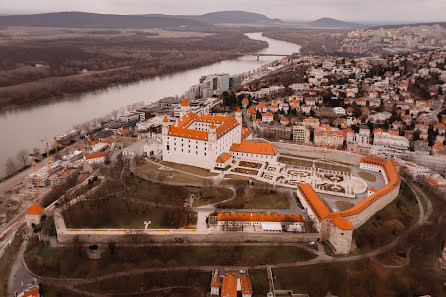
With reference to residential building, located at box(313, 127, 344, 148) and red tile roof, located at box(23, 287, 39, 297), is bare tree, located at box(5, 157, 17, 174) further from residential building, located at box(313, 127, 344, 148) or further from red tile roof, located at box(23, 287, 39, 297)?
residential building, located at box(313, 127, 344, 148)

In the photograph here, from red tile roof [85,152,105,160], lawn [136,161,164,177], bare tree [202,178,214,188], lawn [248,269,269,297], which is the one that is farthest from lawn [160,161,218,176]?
lawn [248,269,269,297]

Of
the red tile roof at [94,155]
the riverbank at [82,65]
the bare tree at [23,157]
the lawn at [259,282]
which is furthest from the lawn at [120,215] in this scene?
the riverbank at [82,65]

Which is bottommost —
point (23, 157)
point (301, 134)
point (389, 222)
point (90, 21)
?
point (23, 157)

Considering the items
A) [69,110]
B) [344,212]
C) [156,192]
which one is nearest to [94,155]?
[156,192]

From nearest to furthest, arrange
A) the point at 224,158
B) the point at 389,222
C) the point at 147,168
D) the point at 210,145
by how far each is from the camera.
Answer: the point at 389,222 < the point at 210,145 < the point at 147,168 < the point at 224,158

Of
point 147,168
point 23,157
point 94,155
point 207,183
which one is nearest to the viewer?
point 207,183

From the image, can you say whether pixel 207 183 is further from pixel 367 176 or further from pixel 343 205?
pixel 367 176

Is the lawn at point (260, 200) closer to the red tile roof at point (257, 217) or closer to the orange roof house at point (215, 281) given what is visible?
the red tile roof at point (257, 217)
